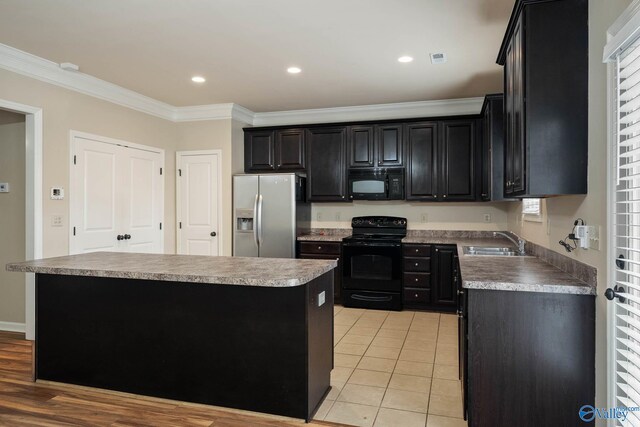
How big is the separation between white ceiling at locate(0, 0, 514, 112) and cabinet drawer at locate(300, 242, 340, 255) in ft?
6.16

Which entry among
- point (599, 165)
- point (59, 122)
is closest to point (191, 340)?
point (599, 165)

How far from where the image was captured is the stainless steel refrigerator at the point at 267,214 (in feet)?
17.6

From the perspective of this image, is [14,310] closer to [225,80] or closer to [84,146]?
[84,146]

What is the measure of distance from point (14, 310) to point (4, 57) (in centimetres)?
251

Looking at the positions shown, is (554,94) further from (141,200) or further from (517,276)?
(141,200)

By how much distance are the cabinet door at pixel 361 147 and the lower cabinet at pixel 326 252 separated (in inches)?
43.9

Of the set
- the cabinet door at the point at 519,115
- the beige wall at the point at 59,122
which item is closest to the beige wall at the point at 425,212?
the beige wall at the point at 59,122

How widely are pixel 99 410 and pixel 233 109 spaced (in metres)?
3.95

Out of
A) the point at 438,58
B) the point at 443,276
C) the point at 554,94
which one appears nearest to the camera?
the point at 554,94

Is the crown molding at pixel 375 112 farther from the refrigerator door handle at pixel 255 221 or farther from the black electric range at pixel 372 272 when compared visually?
the black electric range at pixel 372 272

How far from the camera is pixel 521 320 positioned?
2061 mm

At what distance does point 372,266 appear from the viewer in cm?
514

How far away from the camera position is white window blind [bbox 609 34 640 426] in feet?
5.18

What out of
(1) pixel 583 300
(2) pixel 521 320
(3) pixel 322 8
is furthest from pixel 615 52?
(3) pixel 322 8
